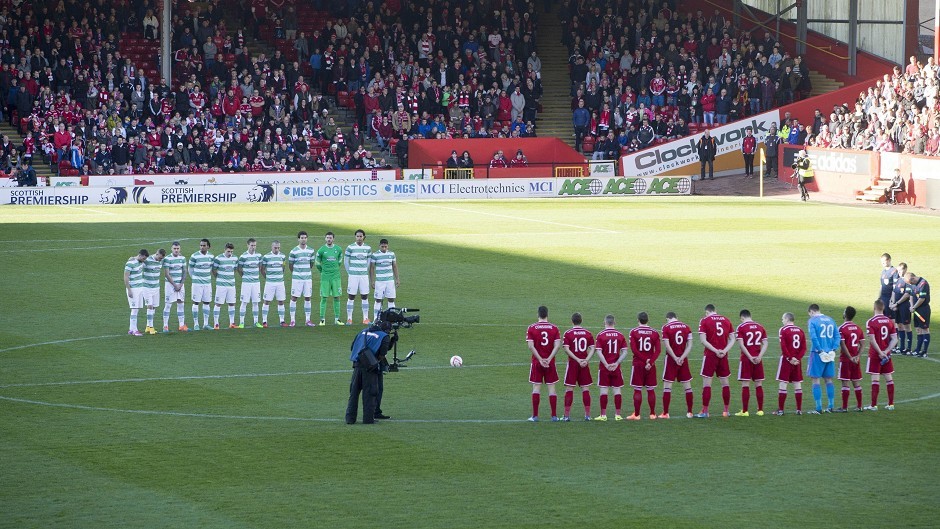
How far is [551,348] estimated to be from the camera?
668 inches

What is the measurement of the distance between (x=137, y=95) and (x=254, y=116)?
4.77 meters

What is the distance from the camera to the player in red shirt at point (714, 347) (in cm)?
1759

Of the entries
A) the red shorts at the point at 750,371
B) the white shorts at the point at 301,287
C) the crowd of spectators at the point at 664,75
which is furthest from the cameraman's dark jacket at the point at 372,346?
the crowd of spectators at the point at 664,75

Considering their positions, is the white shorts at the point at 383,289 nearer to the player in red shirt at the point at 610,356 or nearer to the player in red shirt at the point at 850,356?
the player in red shirt at the point at 610,356

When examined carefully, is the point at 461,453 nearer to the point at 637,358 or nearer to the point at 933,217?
the point at 637,358

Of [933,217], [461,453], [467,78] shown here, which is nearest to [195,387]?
[461,453]

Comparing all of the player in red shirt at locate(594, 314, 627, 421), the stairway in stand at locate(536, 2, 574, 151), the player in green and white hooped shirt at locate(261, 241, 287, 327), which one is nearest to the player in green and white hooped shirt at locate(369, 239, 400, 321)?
the player in green and white hooped shirt at locate(261, 241, 287, 327)

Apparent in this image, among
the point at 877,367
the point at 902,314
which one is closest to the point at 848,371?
the point at 877,367

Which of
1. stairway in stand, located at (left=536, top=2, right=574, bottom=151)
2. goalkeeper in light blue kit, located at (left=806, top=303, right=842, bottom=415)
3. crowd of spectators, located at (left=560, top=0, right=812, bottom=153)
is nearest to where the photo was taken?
goalkeeper in light blue kit, located at (left=806, top=303, right=842, bottom=415)

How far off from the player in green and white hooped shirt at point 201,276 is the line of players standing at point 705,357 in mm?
9617

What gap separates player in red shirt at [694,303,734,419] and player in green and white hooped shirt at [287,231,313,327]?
9788 millimetres

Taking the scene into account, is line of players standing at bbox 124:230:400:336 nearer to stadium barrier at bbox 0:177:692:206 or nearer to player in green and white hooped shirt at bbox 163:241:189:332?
Answer: player in green and white hooped shirt at bbox 163:241:189:332

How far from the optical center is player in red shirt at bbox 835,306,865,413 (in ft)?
58.9

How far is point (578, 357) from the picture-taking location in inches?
671
